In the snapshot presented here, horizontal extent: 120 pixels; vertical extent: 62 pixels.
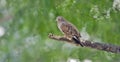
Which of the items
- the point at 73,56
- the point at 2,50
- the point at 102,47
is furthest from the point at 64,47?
the point at 2,50

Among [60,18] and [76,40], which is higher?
[60,18]

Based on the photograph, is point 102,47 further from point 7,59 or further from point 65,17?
point 7,59

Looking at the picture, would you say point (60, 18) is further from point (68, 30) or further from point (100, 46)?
point (100, 46)

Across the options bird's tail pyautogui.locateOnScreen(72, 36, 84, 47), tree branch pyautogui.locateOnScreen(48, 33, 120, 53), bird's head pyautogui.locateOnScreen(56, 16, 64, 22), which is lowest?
tree branch pyautogui.locateOnScreen(48, 33, 120, 53)

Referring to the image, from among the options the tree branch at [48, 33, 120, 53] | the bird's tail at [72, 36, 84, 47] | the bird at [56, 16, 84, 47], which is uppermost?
the bird at [56, 16, 84, 47]

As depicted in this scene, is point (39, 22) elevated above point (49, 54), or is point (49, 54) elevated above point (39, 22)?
point (39, 22)

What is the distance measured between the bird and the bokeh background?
0.02 meters

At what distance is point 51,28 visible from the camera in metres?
1.42

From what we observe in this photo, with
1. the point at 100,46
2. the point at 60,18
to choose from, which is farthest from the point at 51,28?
the point at 100,46

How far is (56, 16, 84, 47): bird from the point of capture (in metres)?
1.37

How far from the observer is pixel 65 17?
140 cm

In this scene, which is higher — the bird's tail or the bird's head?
the bird's head

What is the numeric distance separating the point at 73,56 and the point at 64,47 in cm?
5

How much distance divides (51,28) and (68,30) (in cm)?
8
